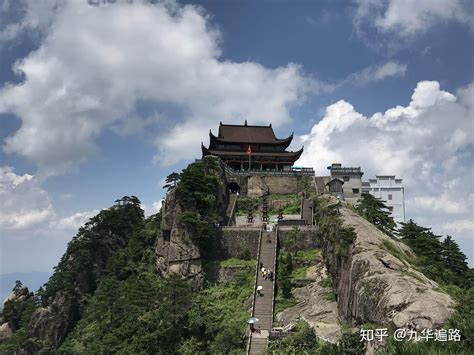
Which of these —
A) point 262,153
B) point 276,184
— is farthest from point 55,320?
point 262,153

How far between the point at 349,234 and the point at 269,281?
8610 mm

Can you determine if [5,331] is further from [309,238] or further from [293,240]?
[309,238]

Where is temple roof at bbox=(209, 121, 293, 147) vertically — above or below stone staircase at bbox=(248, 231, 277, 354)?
above

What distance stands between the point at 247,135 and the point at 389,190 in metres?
23.0

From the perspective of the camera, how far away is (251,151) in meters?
63.9

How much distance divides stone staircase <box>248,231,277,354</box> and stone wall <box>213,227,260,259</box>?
1.08 meters

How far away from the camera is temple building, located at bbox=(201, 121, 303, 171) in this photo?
Answer: 62.5 m

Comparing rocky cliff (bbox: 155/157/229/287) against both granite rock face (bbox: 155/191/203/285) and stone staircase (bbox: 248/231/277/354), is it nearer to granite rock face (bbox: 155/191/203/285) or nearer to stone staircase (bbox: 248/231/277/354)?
granite rock face (bbox: 155/191/203/285)

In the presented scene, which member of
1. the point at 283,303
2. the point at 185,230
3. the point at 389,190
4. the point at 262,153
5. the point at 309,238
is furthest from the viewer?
the point at 389,190

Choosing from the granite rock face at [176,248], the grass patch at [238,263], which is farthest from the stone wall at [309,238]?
the granite rock face at [176,248]

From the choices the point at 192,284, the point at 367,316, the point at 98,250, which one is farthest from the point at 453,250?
the point at 98,250

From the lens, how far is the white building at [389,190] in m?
65.2

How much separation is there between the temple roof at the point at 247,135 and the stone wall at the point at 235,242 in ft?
77.3

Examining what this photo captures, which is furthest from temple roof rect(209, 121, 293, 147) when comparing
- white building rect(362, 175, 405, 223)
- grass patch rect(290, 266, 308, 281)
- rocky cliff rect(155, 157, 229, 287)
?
grass patch rect(290, 266, 308, 281)
